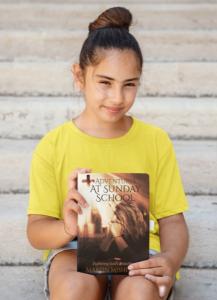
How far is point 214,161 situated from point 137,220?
0.96 metres

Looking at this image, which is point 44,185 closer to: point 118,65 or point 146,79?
point 118,65

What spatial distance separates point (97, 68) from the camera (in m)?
1.67

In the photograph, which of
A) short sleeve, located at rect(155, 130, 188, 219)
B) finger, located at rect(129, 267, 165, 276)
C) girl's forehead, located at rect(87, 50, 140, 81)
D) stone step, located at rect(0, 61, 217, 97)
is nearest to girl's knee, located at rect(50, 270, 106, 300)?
finger, located at rect(129, 267, 165, 276)

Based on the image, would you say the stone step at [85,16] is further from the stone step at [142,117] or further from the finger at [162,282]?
the finger at [162,282]

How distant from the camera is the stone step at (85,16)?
11.2 feet

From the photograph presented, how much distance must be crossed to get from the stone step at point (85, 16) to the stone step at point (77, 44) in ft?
0.68

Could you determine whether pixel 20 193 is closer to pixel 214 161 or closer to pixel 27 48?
pixel 214 161

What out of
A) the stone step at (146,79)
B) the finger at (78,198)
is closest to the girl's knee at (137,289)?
the finger at (78,198)

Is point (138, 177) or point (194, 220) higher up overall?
point (138, 177)

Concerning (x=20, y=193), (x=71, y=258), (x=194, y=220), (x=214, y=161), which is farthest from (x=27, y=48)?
(x=71, y=258)

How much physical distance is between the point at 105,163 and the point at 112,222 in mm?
274

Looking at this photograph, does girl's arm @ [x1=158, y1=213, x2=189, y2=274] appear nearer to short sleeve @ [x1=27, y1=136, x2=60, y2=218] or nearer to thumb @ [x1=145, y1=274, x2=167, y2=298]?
thumb @ [x1=145, y1=274, x2=167, y2=298]

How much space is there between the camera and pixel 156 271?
5.06 ft

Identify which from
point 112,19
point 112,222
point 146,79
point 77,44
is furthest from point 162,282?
point 77,44
